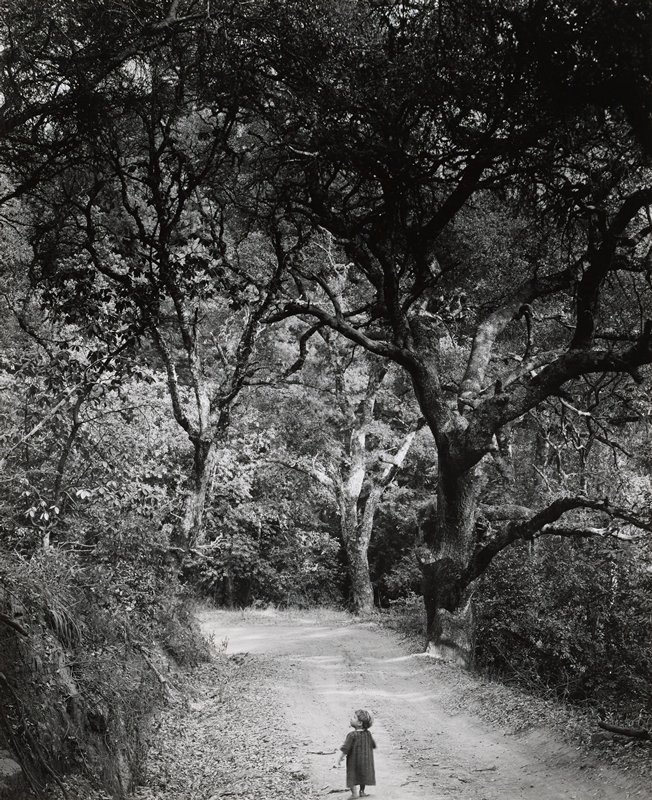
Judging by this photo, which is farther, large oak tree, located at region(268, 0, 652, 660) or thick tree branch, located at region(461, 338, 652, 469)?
thick tree branch, located at region(461, 338, 652, 469)

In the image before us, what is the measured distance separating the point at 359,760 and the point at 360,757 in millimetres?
28

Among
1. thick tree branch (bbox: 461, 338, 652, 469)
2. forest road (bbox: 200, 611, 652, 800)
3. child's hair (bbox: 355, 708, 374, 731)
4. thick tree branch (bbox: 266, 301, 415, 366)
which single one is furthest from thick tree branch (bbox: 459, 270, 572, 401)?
child's hair (bbox: 355, 708, 374, 731)

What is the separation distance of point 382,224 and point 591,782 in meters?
6.45

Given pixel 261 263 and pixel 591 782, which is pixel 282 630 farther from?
pixel 591 782

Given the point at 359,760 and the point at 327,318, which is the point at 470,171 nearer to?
the point at 327,318

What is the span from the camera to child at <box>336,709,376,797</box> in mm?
6770

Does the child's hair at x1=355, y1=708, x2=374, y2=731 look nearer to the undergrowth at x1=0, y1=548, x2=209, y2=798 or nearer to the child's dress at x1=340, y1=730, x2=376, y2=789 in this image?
the child's dress at x1=340, y1=730, x2=376, y2=789

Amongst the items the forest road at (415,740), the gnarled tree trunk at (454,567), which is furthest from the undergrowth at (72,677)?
the gnarled tree trunk at (454,567)

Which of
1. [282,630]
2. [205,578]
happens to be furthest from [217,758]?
[205,578]

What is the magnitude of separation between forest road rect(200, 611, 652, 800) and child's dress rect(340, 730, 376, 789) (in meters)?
0.31

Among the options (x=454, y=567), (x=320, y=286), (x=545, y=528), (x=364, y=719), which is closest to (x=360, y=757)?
(x=364, y=719)

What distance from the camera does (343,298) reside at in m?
24.3

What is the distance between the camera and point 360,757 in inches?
267

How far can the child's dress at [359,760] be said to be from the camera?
22.2 feet
